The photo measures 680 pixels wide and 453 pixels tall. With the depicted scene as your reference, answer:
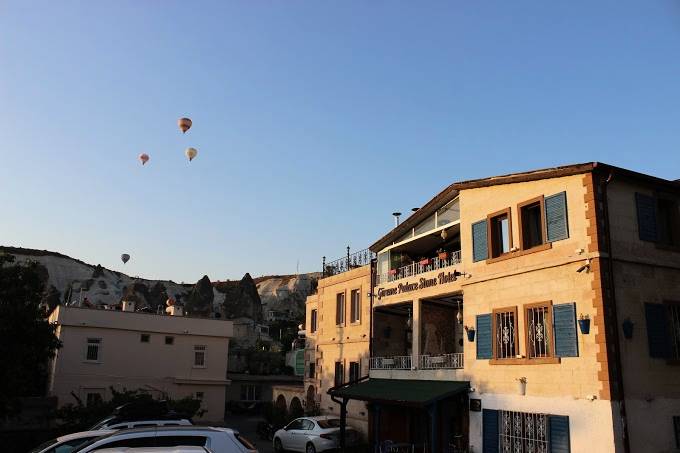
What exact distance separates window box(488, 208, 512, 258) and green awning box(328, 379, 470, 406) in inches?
180

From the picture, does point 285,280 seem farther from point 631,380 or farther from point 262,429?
point 631,380

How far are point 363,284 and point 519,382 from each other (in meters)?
11.6

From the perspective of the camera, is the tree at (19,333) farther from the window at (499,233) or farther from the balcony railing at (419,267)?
the window at (499,233)

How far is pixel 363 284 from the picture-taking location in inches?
1081

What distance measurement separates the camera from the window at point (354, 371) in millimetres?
27031

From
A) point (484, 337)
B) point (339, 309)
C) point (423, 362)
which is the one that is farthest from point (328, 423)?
point (484, 337)

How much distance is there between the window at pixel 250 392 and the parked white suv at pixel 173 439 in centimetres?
3706

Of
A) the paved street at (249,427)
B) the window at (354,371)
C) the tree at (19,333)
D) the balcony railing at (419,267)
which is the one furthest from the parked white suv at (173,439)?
the window at (354,371)

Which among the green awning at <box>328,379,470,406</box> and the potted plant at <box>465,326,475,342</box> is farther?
the potted plant at <box>465,326,475,342</box>

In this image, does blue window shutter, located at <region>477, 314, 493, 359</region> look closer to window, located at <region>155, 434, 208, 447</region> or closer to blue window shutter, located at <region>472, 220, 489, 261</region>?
blue window shutter, located at <region>472, 220, 489, 261</region>

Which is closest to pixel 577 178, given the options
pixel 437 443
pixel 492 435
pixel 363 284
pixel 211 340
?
pixel 492 435

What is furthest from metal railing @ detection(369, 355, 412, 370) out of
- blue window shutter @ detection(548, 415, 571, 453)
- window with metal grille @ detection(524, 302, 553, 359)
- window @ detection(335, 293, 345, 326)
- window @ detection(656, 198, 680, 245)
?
window @ detection(656, 198, 680, 245)

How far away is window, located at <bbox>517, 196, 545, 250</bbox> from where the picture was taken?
57.8 feet

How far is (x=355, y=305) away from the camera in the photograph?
93.4 ft
